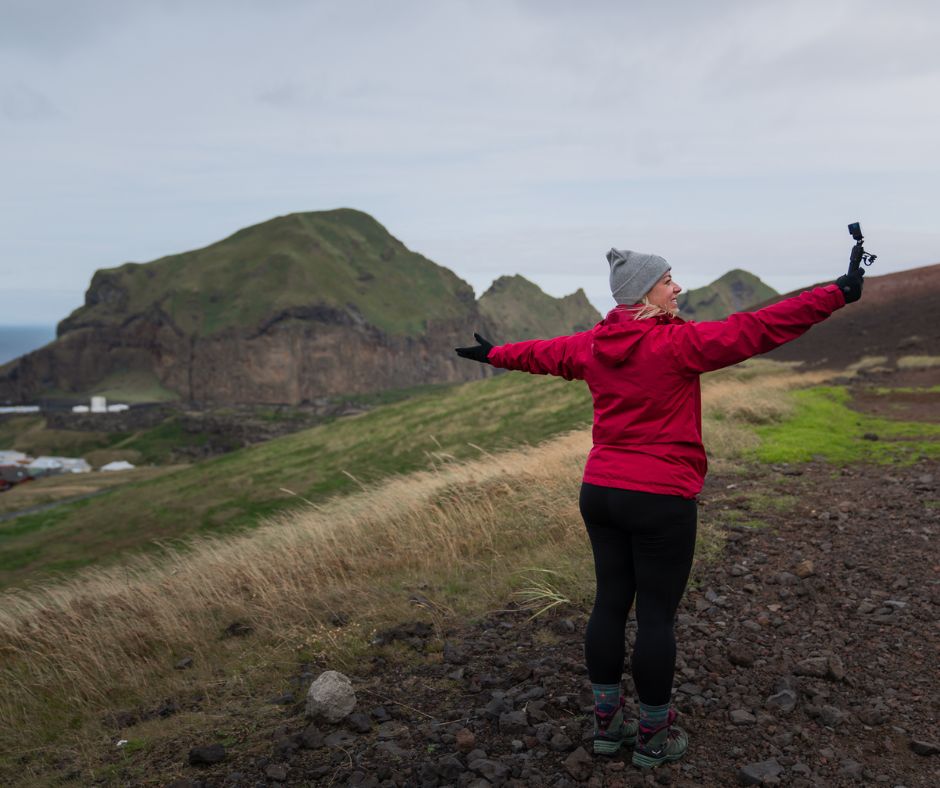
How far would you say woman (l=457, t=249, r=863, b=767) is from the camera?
11.5 ft

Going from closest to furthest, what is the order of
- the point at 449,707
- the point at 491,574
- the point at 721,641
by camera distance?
the point at 449,707
the point at 721,641
the point at 491,574

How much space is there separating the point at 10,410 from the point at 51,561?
156 metres

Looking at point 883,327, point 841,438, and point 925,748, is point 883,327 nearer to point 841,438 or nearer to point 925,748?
point 841,438

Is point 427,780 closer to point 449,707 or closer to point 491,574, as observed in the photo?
point 449,707

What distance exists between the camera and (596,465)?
3.80 meters

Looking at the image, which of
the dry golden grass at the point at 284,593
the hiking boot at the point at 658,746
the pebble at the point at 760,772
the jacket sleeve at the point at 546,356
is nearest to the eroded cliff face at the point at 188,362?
the dry golden grass at the point at 284,593

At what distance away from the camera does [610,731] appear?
3.84 metres

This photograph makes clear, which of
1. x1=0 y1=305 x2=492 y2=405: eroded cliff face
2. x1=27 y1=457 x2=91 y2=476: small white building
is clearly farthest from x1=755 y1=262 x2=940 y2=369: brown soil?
x1=0 y1=305 x2=492 y2=405: eroded cliff face

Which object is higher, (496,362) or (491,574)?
(496,362)

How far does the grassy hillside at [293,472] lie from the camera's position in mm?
27109

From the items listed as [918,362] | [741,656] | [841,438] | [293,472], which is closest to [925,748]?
[741,656]

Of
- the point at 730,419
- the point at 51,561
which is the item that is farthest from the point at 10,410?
the point at 730,419

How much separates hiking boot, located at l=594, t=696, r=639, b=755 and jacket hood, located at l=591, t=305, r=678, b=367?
1.80 m

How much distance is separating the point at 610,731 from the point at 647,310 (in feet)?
7.11
